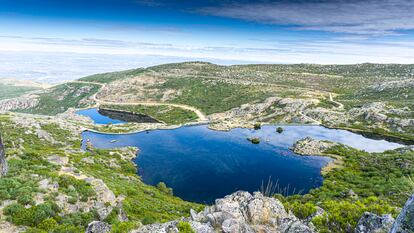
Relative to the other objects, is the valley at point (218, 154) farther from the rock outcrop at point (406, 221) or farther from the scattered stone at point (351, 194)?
the rock outcrop at point (406, 221)

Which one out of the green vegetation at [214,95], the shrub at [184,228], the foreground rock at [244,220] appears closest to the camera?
the shrub at [184,228]

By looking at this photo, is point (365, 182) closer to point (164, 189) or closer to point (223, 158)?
point (223, 158)

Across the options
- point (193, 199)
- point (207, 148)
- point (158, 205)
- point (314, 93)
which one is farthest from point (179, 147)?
point (314, 93)

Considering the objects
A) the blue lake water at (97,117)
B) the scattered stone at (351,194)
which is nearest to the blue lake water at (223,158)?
the scattered stone at (351,194)

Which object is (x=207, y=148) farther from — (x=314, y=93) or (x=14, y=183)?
(x=314, y=93)

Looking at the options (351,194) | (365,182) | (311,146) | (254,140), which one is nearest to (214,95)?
(254,140)
